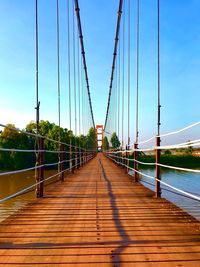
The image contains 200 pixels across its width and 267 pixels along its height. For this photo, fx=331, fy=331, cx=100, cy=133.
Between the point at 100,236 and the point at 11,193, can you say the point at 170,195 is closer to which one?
the point at 100,236

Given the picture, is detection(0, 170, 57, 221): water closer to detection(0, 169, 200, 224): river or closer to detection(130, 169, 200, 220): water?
detection(0, 169, 200, 224): river

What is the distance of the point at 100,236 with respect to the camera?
7.86 ft

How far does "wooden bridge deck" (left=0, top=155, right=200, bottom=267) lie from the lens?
75.7 inches

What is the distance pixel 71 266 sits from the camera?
71.6 inches

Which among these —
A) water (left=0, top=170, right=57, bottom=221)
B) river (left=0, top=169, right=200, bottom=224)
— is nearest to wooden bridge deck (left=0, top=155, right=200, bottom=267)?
river (left=0, top=169, right=200, bottom=224)

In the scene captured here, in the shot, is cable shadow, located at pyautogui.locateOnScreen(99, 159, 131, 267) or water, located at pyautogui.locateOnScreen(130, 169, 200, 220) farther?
water, located at pyautogui.locateOnScreen(130, 169, 200, 220)

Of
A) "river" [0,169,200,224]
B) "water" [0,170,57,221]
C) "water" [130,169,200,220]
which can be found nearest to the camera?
"water" [130,169,200,220]

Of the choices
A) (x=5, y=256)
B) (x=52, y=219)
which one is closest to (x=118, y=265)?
(x=5, y=256)

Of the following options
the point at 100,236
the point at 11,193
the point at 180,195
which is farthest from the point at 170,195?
the point at 11,193

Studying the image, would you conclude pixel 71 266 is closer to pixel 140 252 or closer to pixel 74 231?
pixel 140 252

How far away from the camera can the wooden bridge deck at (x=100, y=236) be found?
192 centimetres

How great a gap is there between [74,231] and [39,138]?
206cm

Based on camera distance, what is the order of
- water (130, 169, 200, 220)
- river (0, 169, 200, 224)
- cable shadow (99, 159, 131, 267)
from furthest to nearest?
river (0, 169, 200, 224), water (130, 169, 200, 220), cable shadow (99, 159, 131, 267)

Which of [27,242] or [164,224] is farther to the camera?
[164,224]
